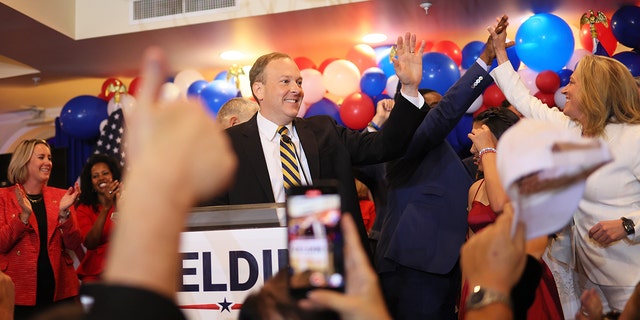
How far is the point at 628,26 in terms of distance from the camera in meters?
4.45

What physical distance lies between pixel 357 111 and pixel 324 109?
1.27ft

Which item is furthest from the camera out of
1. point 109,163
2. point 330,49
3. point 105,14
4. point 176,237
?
point 330,49

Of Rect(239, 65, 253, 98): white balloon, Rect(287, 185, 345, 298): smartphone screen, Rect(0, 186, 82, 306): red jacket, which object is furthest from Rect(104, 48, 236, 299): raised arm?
Rect(239, 65, 253, 98): white balloon

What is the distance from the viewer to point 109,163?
15.6ft

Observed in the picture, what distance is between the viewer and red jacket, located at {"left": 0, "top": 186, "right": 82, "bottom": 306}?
3.78m

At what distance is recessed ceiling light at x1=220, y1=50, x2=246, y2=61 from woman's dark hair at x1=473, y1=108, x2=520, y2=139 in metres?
3.64

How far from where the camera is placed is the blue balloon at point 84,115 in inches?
249

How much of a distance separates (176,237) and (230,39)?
514cm

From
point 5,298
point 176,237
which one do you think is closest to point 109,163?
point 5,298

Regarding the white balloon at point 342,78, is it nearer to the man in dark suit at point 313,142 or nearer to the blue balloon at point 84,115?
the blue balloon at point 84,115

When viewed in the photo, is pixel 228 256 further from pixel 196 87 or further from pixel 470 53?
pixel 196 87

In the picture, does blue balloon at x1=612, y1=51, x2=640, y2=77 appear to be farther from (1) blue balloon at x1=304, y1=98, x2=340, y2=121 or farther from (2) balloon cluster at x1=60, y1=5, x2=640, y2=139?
(1) blue balloon at x1=304, y1=98, x2=340, y2=121

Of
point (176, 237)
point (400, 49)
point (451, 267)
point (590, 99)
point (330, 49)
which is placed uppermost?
point (330, 49)

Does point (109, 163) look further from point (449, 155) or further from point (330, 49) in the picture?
point (449, 155)
